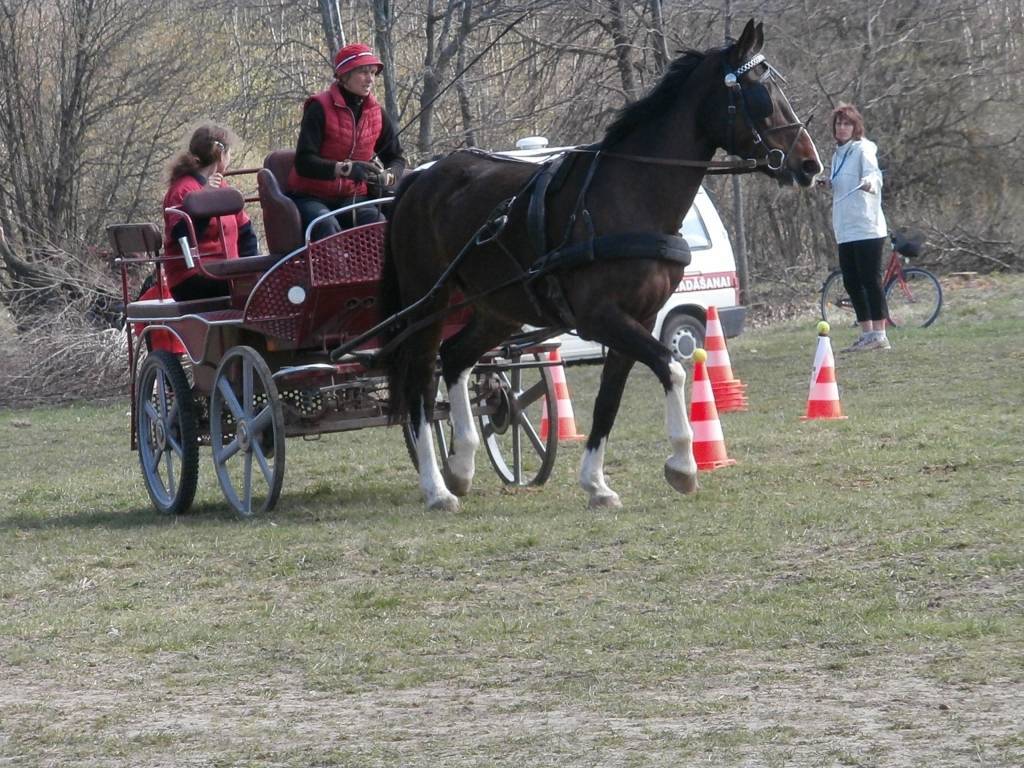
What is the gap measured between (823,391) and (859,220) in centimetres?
430

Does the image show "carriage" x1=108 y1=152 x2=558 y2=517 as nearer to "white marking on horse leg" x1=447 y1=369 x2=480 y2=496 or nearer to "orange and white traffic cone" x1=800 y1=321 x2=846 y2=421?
"white marking on horse leg" x1=447 y1=369 x2=480 y2=496

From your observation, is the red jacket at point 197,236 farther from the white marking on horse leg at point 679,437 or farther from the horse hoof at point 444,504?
the white marking on horse leg at point 679,437

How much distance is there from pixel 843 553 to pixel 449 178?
317cm

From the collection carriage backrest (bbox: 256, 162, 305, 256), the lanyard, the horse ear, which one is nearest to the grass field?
carriage backrest (bbox: 256, 162, 305, 256)

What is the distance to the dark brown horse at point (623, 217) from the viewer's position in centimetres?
761

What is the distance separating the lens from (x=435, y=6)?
20.7 meters

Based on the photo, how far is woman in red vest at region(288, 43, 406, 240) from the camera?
342 inches

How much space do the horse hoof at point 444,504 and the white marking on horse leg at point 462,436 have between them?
0.29m

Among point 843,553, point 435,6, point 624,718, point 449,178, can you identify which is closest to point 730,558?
point 843,553

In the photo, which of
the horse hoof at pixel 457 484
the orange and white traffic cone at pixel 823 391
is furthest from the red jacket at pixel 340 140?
the orange and white traffic cone at pixel 823 391

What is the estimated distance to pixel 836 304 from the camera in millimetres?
19156

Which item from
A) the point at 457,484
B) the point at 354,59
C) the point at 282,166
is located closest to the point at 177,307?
the point at 282,166

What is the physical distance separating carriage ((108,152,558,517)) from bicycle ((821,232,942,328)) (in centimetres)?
953

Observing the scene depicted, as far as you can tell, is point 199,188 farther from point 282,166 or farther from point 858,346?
point 858,346
